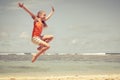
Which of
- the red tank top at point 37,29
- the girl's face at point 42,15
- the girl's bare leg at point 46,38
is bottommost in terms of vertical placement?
the girl's bare leg at point 46,38

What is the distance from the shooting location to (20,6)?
7.10 meters

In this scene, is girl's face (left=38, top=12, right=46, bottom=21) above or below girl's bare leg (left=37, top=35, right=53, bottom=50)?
above

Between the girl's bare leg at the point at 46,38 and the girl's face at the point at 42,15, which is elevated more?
the girl's face at the point at 42,15

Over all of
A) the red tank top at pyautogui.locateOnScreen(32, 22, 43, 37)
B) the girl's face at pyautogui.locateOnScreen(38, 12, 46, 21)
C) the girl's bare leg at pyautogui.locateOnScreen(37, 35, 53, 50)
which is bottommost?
the girl's bare leg at pyautogui.locateOnScreen(37, 35, 53, 50)

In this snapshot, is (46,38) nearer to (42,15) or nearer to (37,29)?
(37,29)

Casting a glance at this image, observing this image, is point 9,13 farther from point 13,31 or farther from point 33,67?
point 33,67

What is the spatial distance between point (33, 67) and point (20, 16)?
1760mm

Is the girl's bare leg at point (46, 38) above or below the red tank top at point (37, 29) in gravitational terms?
below

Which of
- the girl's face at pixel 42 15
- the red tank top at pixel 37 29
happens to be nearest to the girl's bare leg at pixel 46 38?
the red tank top at pixel 37 29

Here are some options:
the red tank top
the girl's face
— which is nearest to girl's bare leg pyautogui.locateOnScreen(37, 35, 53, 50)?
the red tank top

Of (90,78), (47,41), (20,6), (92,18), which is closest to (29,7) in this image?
(20,6)

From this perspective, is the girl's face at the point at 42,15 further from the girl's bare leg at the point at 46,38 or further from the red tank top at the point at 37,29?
the girl's bare leg at the point at 46,38

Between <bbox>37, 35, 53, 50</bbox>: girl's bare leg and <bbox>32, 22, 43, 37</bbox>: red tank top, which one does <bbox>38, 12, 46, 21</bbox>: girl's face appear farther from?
<bbox>37, 35, 53, 50</bbox>: girl's bare leg

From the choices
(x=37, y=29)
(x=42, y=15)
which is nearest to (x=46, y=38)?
(x=37, y=29)
